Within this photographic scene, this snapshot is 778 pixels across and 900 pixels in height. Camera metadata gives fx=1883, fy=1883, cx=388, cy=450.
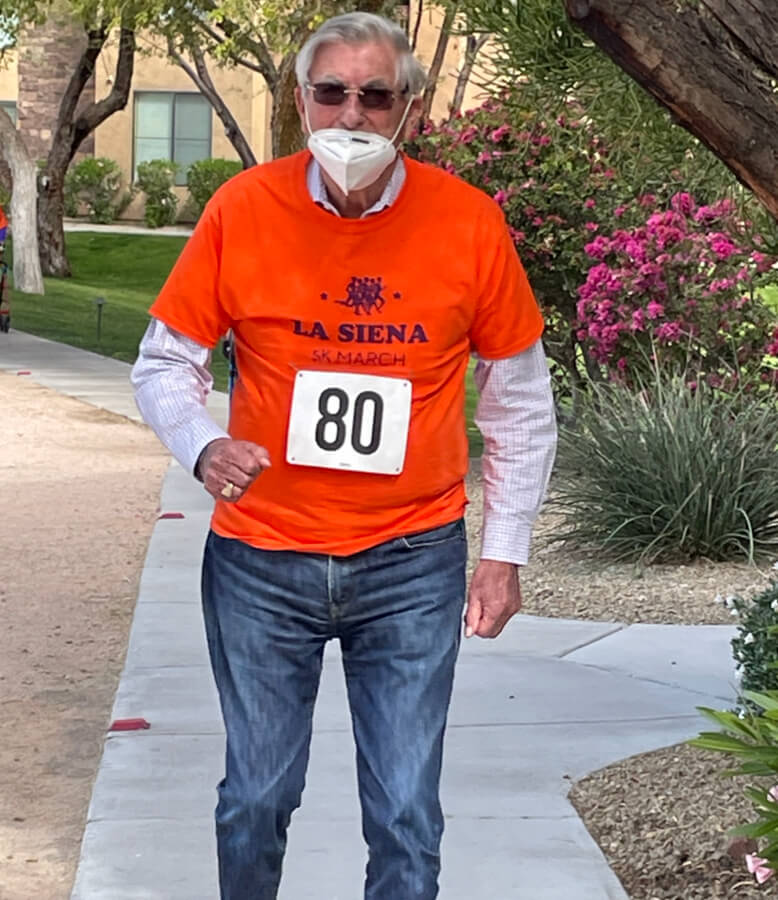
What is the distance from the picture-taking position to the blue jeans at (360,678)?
351 cm

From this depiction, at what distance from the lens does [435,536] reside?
11.7 feet

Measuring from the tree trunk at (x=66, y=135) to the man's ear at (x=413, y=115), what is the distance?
30374 mm

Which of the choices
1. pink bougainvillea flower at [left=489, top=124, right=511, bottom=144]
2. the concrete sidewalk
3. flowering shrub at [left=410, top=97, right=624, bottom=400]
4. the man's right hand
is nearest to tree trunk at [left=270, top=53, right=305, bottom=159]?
flowering shrub at [left=410, top=97, right=624, bottom=400]

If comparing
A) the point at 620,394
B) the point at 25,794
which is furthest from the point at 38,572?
the point at 25,794

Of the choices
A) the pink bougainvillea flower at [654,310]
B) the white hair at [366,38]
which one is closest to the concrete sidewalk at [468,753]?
the white hair at [366,38]

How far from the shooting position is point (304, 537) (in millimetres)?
3488

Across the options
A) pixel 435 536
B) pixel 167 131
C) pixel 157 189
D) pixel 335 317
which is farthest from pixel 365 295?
pixel 167 131

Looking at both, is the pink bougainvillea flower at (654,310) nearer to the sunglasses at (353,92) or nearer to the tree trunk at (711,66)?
the tree trunk at (711,66)

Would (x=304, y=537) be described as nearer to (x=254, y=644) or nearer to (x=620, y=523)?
(x=254, y=644)

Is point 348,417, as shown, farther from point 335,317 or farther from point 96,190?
point 96,190

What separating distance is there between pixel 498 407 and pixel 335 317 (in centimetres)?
41

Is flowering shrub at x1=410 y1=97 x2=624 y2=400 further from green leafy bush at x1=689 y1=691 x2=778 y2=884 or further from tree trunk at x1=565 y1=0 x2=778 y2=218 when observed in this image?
green leafy bush at x1=689 y1=691 x2=778 y2=884

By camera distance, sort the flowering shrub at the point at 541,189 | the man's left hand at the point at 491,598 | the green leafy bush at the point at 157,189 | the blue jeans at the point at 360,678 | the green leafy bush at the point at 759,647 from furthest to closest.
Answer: the green leafy bush at the point at 157,189 < the flowering shrub at the point at 541,189 < the green leafy bush at the point at 759,647 < the man's left hand at the point at 491,598 < the blue jeans at the point at 360,678

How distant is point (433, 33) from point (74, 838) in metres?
33.6
